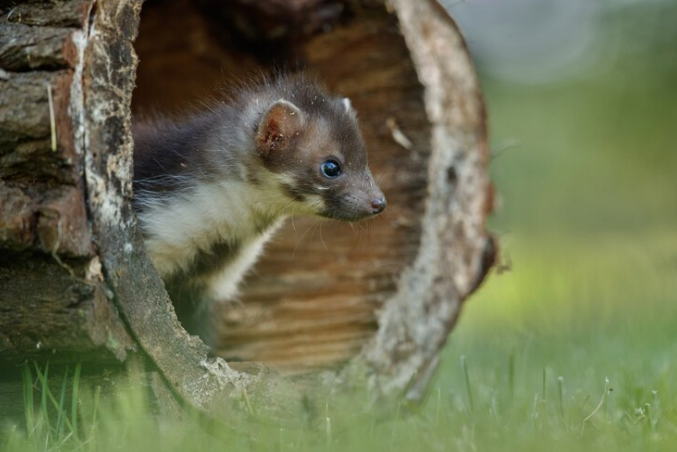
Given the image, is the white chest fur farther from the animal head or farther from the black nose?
the black nose

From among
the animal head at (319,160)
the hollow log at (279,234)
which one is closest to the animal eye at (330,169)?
the animal head at (319,160)

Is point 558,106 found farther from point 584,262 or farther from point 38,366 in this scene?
point 38,366

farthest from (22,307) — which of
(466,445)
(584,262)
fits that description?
(584,262)

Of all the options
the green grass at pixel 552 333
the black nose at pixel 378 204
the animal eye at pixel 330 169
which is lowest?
the green grass at pixel 552 333

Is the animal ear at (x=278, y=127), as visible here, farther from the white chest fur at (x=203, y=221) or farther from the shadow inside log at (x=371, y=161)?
the shadow inside log at (x=371, y=161)

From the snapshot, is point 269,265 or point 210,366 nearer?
point 210,366
